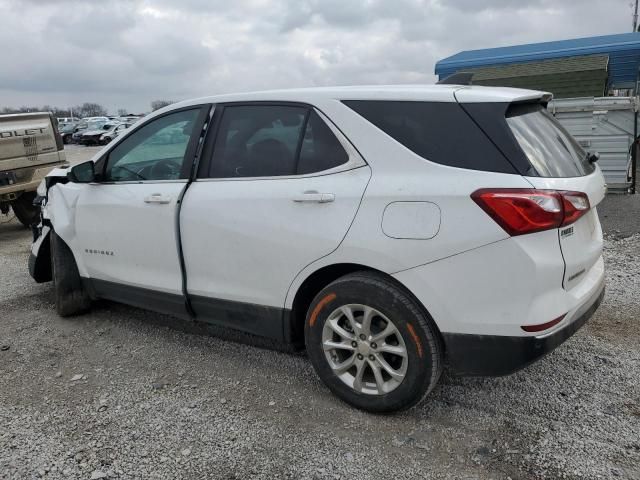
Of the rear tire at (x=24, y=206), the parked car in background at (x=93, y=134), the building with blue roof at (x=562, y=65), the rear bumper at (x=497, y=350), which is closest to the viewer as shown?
the rear bumper at (x=497, y=350)

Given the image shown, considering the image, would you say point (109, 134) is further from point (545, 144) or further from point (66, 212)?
point (545, 144)

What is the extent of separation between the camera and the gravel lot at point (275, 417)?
2.54 metres

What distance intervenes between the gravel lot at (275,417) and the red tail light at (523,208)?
3.60 ft

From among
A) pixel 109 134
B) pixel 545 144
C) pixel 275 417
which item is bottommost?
pixel 275 417

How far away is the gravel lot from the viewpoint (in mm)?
2537

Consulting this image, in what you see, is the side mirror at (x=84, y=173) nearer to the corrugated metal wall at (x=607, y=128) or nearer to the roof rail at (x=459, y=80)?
the roof rail at (x=459, y=80)

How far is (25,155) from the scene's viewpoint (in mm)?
7750

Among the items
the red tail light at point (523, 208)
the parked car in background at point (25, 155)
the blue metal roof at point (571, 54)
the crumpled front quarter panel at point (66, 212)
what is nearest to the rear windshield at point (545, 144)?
the red tail light at point (523, 208)

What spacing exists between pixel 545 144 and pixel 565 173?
0.59 feet

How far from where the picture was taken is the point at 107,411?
305cm

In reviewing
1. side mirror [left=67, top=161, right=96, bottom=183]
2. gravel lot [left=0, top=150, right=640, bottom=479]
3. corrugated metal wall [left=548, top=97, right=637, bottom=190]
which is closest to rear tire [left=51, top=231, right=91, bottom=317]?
gravel lot [left=0, top=150, right=640, bottom=479]

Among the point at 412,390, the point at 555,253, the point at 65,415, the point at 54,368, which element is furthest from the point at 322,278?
the point at 54,368

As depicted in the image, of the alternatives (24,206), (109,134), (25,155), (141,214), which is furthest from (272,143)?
(109,134)

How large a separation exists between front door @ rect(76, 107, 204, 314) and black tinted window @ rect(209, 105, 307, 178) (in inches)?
9.6
